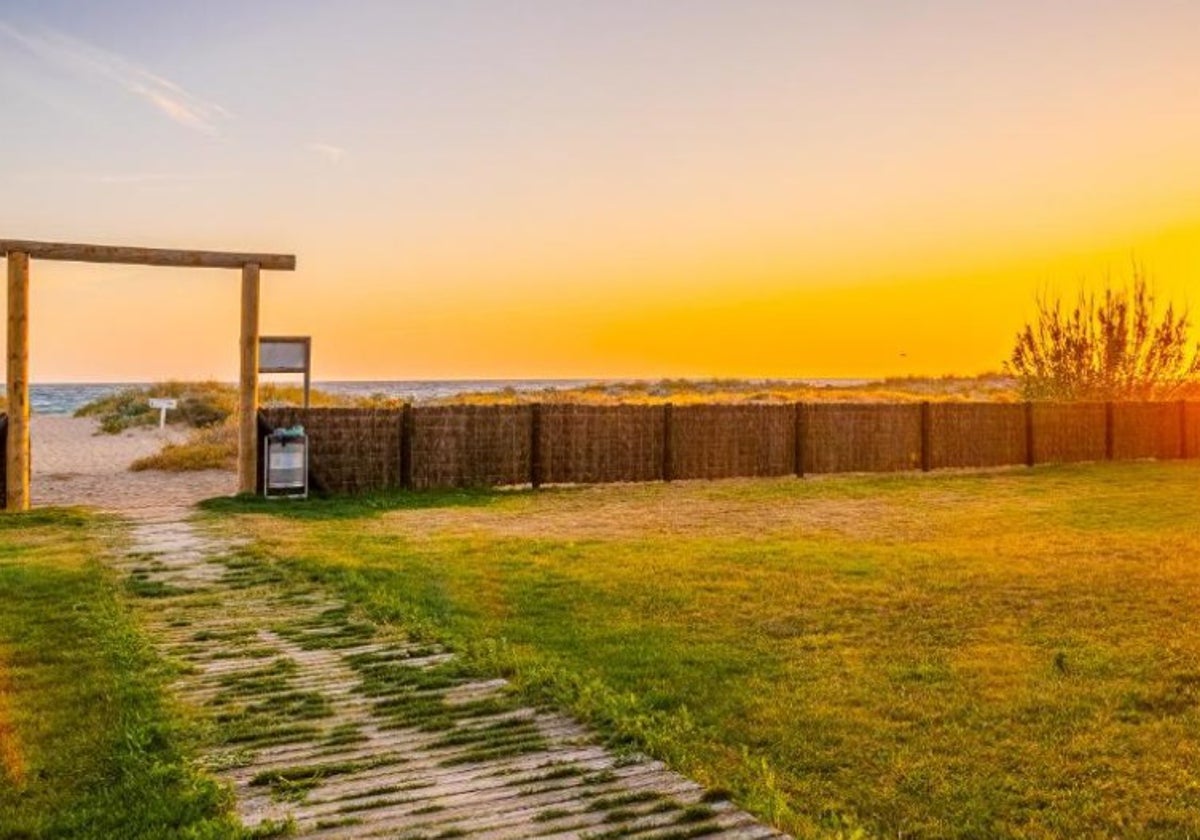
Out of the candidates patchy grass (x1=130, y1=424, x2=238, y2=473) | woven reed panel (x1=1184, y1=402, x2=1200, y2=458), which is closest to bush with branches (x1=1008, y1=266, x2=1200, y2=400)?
woven reed panel (x1=1184, y1=402, x2=1200, y2=458)

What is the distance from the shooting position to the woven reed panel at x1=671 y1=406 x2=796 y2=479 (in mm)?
19453

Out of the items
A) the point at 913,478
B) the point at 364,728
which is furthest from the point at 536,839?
the point at 913,478

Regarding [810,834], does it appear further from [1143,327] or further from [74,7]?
[1143,327]

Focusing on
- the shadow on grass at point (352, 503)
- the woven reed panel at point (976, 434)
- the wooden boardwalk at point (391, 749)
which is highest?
the woven reed panel at point (976, 434)

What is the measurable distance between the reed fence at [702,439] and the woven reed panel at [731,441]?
0.08 feet

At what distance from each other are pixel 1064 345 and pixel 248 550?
25.3 meters

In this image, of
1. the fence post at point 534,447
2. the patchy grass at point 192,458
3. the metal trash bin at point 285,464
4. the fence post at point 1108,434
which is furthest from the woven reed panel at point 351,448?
the fence post at point 1108,434

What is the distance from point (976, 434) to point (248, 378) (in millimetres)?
15195

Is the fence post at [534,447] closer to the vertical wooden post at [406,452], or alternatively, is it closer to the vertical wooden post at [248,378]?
the vertical wooden post at [406,452]

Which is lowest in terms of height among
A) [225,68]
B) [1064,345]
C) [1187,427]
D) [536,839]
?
[536,839]

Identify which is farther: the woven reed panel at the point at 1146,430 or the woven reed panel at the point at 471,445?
the woven reed panel at the point at 1146,430

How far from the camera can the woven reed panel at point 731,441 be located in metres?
19.5

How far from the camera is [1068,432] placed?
78.6 feet

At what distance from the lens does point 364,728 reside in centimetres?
511
